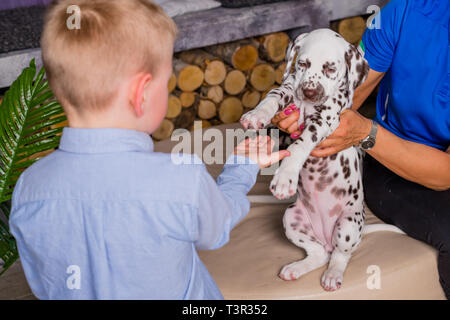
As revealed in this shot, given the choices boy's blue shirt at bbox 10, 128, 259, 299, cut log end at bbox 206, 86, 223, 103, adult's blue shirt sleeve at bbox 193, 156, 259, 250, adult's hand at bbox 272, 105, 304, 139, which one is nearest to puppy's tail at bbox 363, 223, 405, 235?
adult's hand at bbox 272, 105, 304, 139

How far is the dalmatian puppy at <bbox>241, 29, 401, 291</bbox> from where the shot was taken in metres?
1.68

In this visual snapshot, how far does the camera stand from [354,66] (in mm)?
1757

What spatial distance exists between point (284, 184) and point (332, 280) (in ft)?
1.53

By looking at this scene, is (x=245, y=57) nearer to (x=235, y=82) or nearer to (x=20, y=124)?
(x=235, y=82)

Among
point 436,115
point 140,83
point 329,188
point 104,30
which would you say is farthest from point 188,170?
point 436,115

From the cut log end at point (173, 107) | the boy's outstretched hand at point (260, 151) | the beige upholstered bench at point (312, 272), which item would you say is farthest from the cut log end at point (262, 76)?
the boy's outstretched hand at point (260, 151)

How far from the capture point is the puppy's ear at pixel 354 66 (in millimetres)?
1734

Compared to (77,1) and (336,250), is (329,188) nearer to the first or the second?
(336,250)

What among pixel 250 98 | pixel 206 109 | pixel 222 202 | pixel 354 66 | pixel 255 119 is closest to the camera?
pixel 222 202

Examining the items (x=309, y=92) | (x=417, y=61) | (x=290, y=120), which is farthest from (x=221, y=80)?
(x=309, y=92)

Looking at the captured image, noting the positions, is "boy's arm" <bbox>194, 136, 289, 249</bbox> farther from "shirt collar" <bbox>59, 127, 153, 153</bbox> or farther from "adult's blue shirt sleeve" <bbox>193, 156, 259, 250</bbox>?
"shirt collar" <bbox>59, 127, 153, 153</bbox>

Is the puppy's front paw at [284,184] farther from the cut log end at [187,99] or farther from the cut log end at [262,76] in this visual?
the cut log end at [262,76]

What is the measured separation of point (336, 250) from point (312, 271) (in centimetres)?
12
